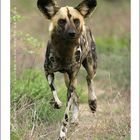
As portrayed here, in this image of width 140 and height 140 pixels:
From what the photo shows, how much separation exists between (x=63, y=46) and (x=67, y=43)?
0.04 meters

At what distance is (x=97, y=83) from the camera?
9352 mm

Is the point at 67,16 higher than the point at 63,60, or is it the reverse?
the point at 67,16

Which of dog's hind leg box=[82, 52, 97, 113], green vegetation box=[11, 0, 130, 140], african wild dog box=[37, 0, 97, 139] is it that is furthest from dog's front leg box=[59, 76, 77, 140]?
dog's hind leg box=[82, 52, 97, 113]

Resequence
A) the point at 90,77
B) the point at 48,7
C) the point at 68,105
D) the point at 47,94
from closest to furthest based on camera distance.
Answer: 1. the point at 48,7
2. the point at 68,105
3. the point at 90,77
4. the point at 47,94

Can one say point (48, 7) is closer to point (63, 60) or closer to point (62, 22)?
point (62, 22)

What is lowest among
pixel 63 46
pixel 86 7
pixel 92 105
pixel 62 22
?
pixel 92 105

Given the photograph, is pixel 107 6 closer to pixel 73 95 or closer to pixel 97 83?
pixel 97 83

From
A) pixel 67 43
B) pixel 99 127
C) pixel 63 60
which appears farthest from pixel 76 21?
pixel 99 127

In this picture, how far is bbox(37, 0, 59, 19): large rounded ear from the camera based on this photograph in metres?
6.20

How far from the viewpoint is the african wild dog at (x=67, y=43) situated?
20.2 ft

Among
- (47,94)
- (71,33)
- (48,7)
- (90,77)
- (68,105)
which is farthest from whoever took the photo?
(47,94)

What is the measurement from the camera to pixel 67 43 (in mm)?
6301
